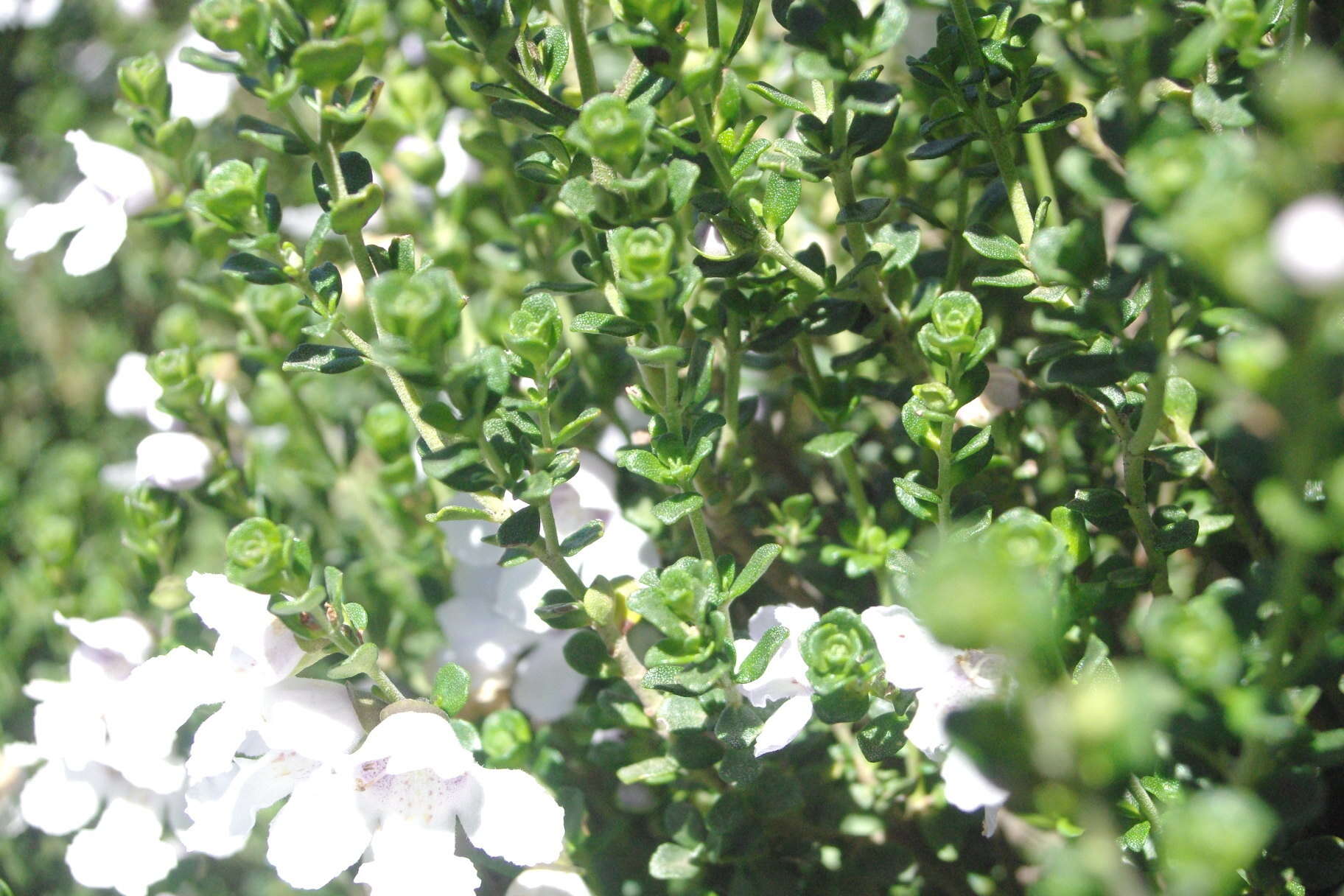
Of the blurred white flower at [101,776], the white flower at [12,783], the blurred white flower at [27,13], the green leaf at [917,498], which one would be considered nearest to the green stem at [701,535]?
the green leaf at [917,498]

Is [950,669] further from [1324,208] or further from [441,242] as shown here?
[441,242]

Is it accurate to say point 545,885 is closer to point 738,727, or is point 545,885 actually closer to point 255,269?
point 738,727

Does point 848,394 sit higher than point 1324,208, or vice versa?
point 1324,208

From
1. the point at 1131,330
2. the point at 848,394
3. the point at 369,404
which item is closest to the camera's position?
the point at 848,394

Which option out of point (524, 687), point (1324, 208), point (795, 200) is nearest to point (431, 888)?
point (524, 687)

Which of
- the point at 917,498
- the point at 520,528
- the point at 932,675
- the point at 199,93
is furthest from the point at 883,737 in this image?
the point at 199,93

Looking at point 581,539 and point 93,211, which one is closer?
point 581,539
